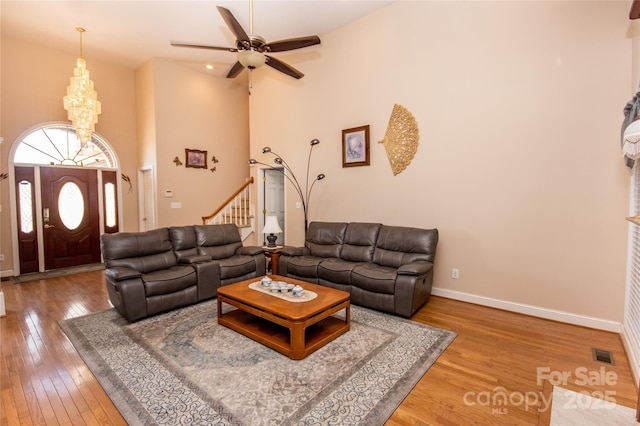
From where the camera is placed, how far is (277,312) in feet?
8.46

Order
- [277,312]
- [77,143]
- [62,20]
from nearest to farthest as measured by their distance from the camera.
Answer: [277,312] < [62,20] < [77,143]

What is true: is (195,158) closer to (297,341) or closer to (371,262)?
(371,262)

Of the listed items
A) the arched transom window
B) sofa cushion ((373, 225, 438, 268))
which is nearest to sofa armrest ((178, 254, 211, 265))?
sofa cushion ((373, 225, 438, 268))

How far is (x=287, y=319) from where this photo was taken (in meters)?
2.51

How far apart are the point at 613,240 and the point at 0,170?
8.70m

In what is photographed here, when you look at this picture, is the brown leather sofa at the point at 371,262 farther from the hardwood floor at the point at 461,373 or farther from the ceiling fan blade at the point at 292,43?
the ceiling fan blade at the point at 292,43

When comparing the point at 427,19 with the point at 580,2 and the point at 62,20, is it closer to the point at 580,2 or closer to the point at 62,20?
the point at 580,2

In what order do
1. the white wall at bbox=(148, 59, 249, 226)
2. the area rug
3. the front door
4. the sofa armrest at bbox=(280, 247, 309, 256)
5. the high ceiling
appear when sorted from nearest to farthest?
the area rug, the high ceiling, the sofa armrest at bbox=(280, 247, 309, 256), the front door, the white wall at bbox=(148, 59, 249, 226)

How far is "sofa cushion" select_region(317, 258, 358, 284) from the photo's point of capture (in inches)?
148

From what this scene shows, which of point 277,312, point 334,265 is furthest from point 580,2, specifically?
point 277,312

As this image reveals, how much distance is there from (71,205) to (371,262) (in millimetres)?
5905

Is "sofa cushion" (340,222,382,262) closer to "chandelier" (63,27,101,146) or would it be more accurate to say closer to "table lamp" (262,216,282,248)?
"table lamp" (262,216,282,248)

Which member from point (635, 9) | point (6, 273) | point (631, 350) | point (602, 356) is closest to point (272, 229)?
point (602, 356)

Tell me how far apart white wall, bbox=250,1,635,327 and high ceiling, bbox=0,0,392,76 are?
54cm
